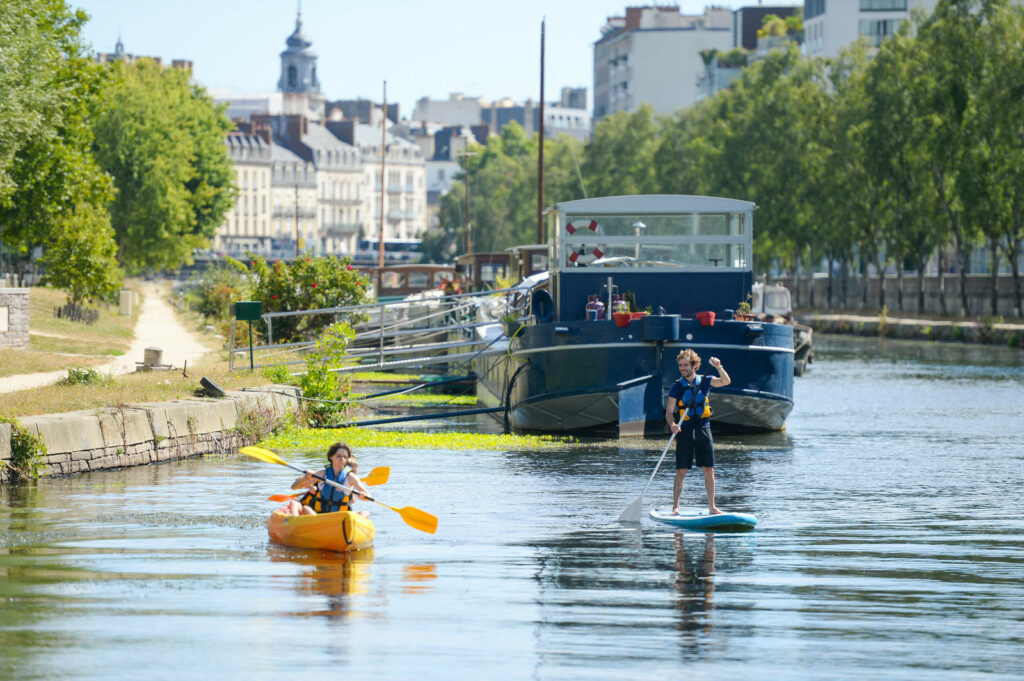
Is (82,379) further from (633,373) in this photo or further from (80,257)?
(80,257)

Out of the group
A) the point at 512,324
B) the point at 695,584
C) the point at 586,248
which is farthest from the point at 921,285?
the point at 695,584

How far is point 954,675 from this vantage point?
10.6 metres

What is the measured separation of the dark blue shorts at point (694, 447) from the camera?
56.6ft

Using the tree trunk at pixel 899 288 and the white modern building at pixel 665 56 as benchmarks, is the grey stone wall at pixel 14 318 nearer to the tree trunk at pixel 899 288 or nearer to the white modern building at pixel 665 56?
the tree trunk at pixel 899 288

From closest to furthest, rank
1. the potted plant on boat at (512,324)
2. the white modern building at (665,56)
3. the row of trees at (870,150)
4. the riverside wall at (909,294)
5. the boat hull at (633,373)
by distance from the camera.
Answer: the boat hull at (633,373), the potted plant on boat at (512,324), the row of trees at (870,150), the riverside wall at (909,294), the white modern building at (665,56)

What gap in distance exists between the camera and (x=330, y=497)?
16016mm

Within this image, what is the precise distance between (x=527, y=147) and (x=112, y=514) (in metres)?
160

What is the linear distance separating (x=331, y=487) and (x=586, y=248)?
40.8 feet

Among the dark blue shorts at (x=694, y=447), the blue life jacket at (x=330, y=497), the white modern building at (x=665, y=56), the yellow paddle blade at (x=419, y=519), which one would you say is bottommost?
Result: the yellow paddle blade at (x=419, y=519)

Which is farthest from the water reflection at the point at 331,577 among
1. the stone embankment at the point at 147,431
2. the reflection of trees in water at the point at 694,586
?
the stone embankment at the point at 147,431

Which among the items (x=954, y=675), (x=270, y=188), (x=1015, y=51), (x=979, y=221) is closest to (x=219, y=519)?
(x=954, y=675)

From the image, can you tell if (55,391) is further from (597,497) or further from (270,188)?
(270,188)

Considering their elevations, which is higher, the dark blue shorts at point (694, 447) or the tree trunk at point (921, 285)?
the tree trunk at point (921, 285)

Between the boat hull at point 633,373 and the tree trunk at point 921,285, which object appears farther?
the tree trunk at point 921,285
